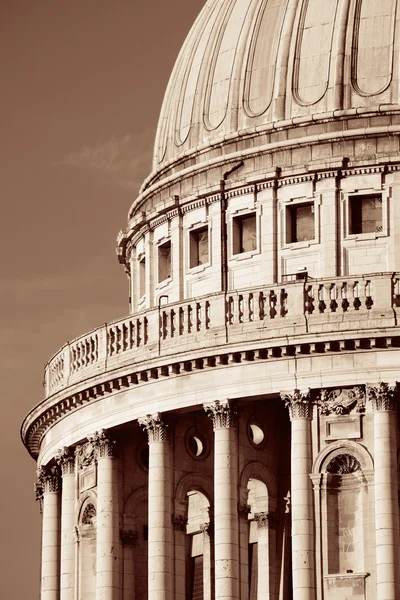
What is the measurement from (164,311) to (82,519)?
757cm

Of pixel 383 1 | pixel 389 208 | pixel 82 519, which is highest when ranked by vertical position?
pixel 383 1

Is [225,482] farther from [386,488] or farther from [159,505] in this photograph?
[386,488]

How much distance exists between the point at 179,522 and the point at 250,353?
6028 millimetres

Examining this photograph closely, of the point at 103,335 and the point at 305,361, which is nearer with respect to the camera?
the point at 305,361

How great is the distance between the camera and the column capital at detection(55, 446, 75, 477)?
3701 inches

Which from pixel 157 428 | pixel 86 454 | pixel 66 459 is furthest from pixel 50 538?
pixel 157 428

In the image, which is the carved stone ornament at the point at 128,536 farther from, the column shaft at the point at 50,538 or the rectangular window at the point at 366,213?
the rectangular window at the point at 366,213

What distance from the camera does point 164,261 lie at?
9775 centimetres

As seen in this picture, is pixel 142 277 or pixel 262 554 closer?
pixel 262 554

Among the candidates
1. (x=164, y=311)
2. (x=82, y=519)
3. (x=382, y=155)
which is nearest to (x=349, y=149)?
(x=382, y=155)

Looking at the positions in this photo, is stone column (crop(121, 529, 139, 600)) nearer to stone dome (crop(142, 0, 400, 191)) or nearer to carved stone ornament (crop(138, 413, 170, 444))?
carved stone ornament (crop(138, 413, 170, 444))

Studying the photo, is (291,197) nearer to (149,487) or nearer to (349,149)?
(349,149)

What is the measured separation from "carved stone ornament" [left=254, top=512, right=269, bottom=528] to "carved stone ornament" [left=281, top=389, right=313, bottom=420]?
13.8ft

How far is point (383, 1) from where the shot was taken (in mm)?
96312
